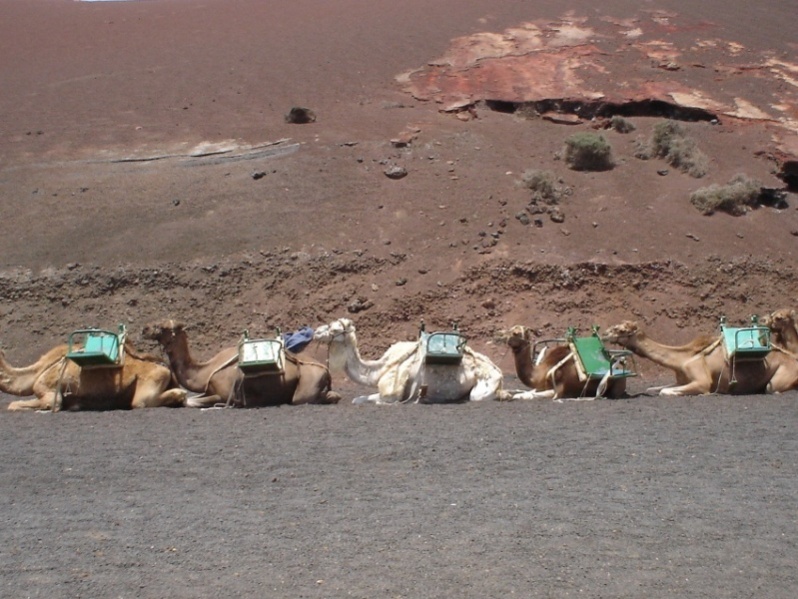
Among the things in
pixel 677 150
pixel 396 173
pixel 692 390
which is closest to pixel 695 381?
pixel 692 390

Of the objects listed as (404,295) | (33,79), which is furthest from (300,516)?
(33,79)

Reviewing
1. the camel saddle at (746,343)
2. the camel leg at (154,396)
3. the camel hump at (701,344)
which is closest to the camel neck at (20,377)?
the camel leg at (154,396)

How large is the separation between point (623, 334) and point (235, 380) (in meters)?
5.79

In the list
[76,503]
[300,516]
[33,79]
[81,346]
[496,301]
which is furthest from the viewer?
[33,79]

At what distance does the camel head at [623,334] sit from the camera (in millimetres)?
16609

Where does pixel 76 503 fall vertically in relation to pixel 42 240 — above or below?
above

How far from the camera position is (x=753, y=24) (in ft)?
154

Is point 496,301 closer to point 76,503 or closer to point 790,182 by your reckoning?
point 790,182

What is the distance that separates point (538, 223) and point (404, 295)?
185 inches

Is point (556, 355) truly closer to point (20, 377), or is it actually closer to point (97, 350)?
point (97, 350)

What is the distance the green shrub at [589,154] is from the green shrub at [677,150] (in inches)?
70.8

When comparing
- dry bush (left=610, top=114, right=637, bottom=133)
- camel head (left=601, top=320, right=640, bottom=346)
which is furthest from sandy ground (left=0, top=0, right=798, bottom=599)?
camel head (left=601, top=320, right=640, bottom=346)

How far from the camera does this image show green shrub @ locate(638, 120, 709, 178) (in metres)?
31.5

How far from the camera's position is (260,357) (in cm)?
1505
